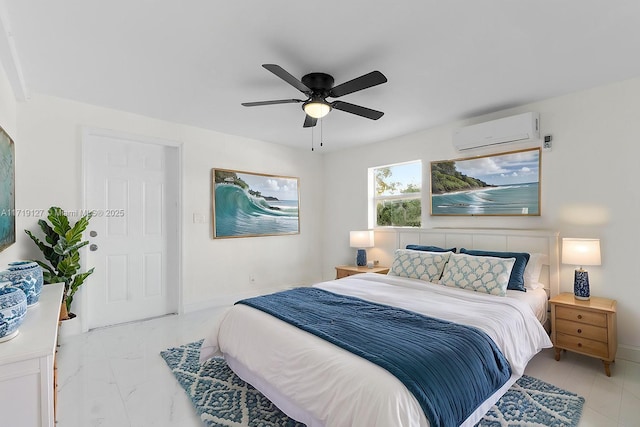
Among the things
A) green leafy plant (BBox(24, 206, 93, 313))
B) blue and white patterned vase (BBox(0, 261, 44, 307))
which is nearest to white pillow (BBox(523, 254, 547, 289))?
blue and white patterned vase (BBox(0, 261, 44, 307))

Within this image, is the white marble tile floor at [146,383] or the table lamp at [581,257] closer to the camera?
the white marble tile floor at [146,383]

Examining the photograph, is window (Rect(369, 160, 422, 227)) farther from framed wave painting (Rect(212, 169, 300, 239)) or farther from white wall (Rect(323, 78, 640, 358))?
framed wave painting (Rect(212, 169, 300, 239))

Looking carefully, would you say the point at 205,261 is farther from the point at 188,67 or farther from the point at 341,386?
the point at 341,386

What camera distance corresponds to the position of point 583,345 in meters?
2.55

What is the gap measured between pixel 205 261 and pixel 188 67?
2.50 metres

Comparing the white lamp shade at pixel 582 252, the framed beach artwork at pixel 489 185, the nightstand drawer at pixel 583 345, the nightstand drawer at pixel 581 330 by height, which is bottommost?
the nightstand drawer at pixel 583 345

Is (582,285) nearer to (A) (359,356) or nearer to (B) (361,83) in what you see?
(A) (359,356)

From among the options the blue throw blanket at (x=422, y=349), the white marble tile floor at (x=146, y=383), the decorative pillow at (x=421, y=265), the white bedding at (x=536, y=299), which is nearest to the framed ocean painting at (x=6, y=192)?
the white marble tile floor at (x=146, y=383)

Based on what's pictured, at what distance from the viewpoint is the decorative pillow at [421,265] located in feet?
10.6

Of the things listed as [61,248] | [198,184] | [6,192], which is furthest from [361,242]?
[6,192]

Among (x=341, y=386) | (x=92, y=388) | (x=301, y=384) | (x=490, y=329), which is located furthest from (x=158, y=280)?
(x=490, y=329)

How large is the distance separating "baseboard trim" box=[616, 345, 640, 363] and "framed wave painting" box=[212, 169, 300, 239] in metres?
3.93

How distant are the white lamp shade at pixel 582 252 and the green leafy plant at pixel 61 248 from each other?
441 cm

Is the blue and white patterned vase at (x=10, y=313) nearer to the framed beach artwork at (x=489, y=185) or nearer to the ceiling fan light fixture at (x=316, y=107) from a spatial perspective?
the ceiling fan light fixture at (x=316, y=107)
